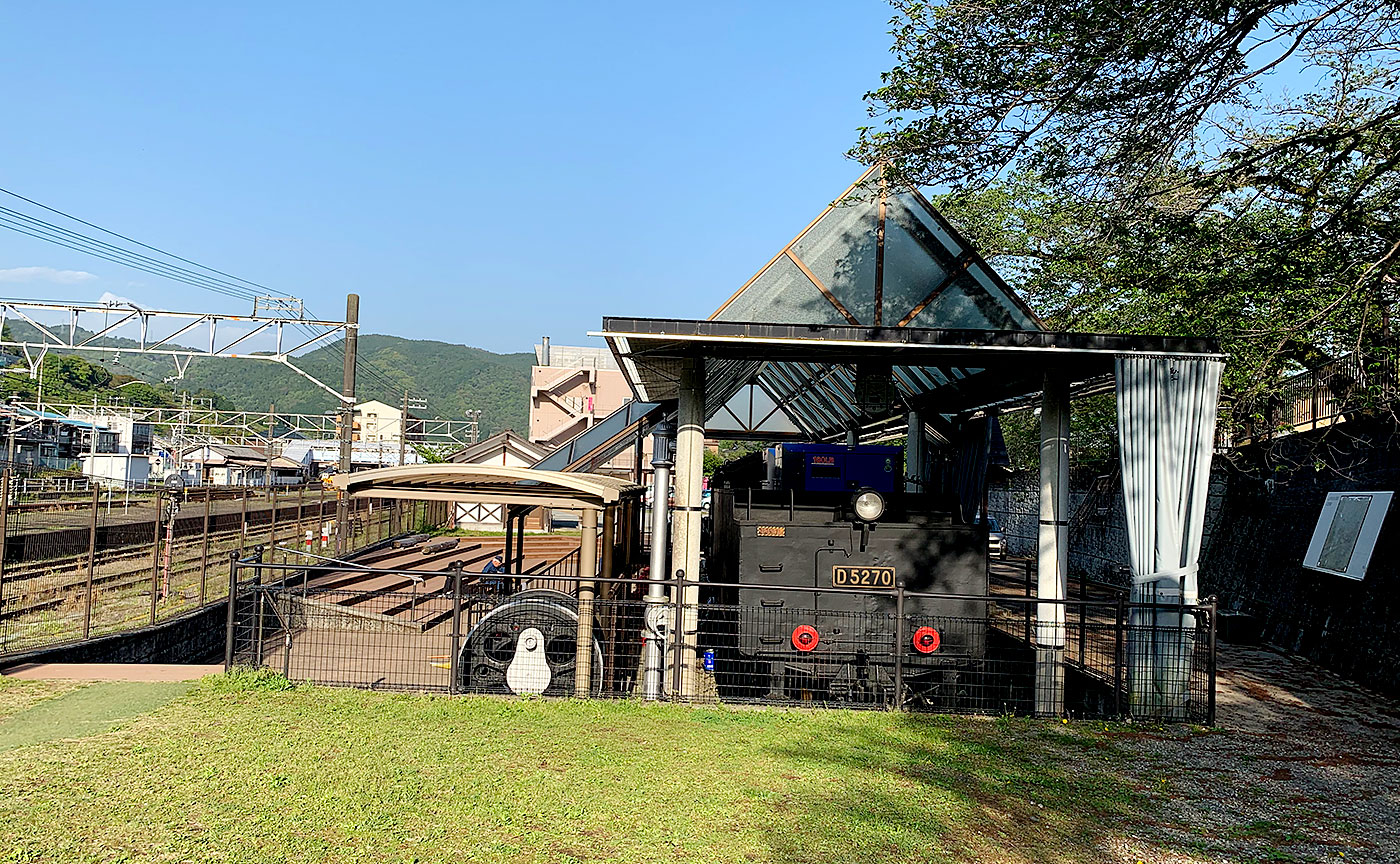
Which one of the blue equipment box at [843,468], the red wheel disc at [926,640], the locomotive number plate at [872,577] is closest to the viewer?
the red wheel disc at [926,640]

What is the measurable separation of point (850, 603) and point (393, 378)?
14670cm

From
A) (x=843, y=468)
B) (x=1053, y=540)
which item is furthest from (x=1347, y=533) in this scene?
(x=843, y=468)

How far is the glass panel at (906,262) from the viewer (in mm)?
9703

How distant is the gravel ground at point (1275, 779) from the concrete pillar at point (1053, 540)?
827 millimetres

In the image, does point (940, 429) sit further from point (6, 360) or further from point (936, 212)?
point (6, 360)

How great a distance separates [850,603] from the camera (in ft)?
31.2

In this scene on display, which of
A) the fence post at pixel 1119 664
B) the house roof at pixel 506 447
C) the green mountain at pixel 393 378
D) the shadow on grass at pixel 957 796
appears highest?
the green mountain at pixel 393 378

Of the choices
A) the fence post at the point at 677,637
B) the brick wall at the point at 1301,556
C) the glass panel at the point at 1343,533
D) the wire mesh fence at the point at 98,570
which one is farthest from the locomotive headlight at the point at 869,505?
the glass panel at the point at 1343,533

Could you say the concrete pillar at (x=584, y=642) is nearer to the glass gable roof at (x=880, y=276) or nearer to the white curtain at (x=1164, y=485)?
the glass gable roof at (x=880, y=276)

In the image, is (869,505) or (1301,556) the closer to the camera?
(869,505)

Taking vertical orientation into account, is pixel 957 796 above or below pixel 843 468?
below

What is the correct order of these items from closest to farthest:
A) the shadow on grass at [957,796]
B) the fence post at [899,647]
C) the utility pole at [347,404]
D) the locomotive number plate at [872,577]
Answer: the shadow on grass at [957,796] → the fence post at [899,647] → the locomotive number plate at [872,577] → the utility pole at [347,404]

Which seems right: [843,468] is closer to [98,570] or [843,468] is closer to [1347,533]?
[1347,533]

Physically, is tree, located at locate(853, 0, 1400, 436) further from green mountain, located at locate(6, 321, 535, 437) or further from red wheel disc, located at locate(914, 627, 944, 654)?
green mountain, located at locate(6, 321, 535, 437)
